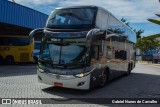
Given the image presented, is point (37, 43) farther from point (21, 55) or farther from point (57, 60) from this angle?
point (57, 60)

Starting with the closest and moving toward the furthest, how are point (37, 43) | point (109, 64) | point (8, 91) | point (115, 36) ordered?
1. point (8, 91)
2. point (109, 64)
3. point (115, 36)
4. point (37, 43)

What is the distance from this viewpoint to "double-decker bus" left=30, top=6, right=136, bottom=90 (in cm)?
1063

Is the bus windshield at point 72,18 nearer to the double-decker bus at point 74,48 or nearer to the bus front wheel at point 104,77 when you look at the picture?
the double-decker bus at point 74,48

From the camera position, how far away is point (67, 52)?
35.9 ft

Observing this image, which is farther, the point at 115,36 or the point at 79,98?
the point at 115,36

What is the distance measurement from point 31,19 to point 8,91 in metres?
19.3

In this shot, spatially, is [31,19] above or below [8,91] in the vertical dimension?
above

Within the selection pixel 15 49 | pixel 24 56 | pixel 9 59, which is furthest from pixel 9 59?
pixel 24 56

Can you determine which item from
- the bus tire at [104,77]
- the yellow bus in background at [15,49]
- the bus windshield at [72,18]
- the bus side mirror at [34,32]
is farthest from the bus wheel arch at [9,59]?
the bus windshield at [72,18]

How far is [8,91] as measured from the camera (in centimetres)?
1068

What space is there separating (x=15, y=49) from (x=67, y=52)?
693 inches

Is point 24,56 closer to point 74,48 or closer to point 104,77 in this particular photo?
point 104,77

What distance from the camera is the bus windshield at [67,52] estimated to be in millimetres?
10797

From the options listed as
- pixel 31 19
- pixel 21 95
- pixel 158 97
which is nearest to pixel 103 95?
pixel 158 97
